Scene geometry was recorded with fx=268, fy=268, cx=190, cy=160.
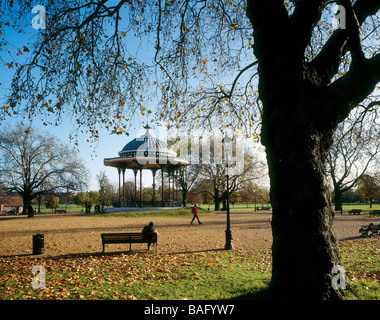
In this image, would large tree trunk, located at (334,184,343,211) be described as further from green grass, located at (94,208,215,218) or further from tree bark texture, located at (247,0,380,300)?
tree bark texture, located at (247,0,380,300)

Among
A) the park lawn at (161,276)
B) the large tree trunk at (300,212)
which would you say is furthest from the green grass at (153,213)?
the large tree trunk at (300,212)

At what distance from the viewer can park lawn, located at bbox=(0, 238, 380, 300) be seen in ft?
17.8

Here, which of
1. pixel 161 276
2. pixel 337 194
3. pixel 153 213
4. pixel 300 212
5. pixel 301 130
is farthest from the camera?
pixel 337 194

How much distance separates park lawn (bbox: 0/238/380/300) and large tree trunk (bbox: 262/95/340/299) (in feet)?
2.92

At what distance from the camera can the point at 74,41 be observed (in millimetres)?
7914

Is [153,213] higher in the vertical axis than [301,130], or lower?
lower

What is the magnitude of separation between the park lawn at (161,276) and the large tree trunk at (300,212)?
2.92ft

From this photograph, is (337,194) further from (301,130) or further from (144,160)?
(301,130)

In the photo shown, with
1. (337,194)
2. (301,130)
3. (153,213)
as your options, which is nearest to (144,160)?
(153,213)

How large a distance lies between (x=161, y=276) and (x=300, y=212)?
424cm

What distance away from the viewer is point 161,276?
6.92 m

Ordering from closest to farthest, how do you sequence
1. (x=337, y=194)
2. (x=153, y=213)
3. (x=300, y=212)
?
(x=300, y=212) < (x=153, y=213) < (x=337, y=194)
